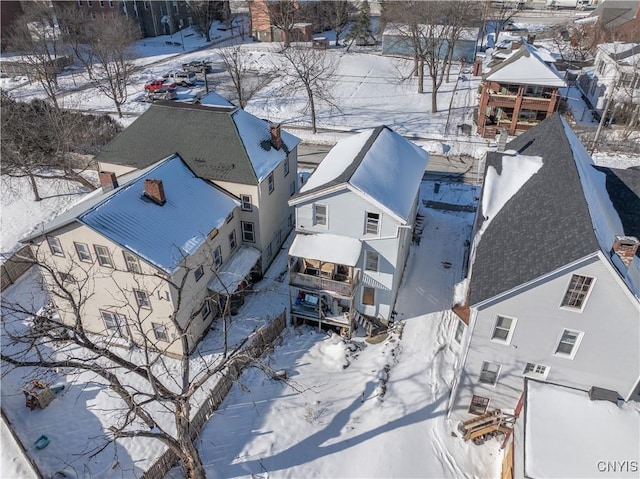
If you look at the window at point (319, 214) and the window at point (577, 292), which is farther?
A: the window at point (319, 214)

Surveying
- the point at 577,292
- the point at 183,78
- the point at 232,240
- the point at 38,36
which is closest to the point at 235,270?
the point at 232,240

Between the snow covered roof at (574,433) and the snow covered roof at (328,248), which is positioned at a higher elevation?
the snow covered roof at (328,248)

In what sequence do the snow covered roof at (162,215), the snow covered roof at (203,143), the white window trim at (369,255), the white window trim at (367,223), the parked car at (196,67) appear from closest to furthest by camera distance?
the snow covered roof at (162,215) → the white window trim at (367,223) → the white window trim at (369,255) → the snow covered roof at (203,143) → the parked car at (196,67)

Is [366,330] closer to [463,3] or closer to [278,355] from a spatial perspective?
[278,355]

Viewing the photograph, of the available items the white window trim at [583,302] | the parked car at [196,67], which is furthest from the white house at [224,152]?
the parked car at [196,67]

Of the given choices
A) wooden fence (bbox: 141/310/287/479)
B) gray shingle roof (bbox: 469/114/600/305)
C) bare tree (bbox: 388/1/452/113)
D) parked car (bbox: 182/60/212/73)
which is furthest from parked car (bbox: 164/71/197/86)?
gray shingle roof (bbox: 469/114/600/305)

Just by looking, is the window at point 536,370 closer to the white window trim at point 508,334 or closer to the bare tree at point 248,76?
the white window trim at point 508,334
